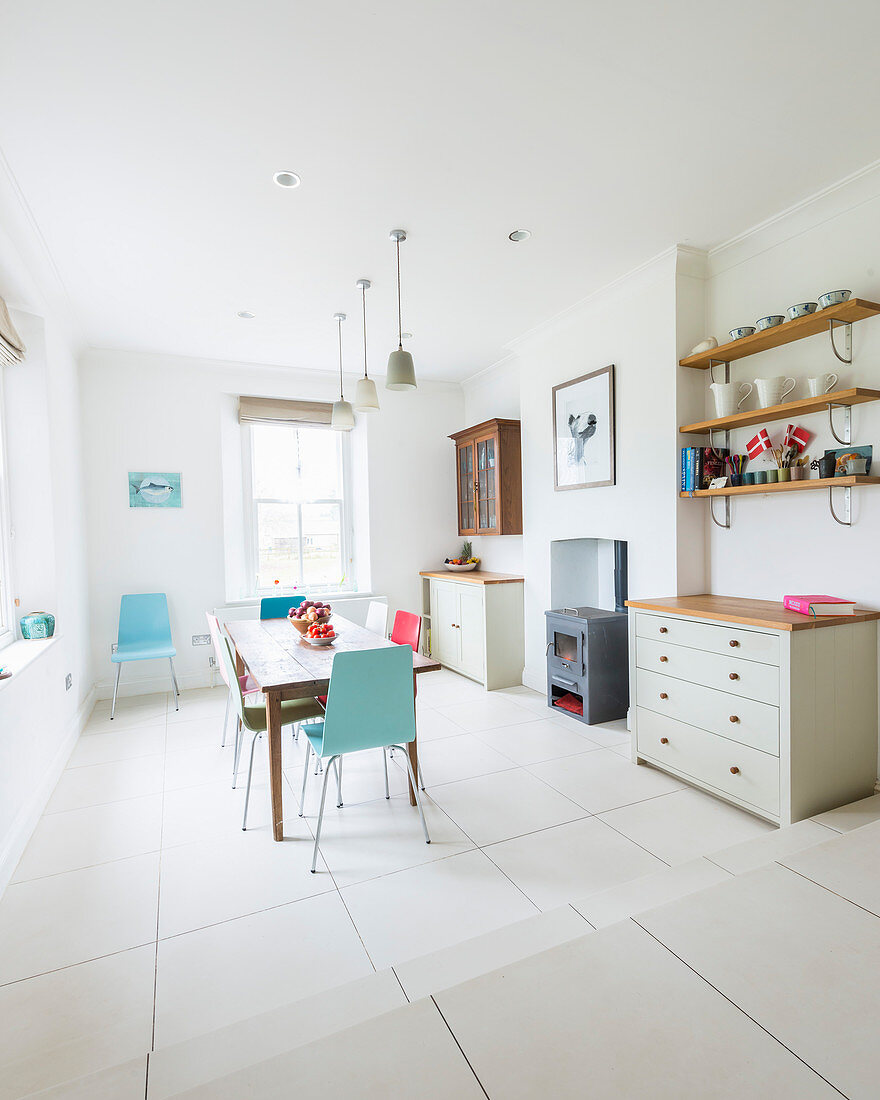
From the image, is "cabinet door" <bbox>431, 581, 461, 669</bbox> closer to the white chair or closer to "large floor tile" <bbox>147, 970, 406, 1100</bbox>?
the white chair

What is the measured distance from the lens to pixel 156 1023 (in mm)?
→ 1568

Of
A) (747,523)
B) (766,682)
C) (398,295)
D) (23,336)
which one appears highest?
(398,295)

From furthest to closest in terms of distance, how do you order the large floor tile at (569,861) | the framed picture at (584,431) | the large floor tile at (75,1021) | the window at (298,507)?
the window at (298,507), the framed picture at (584,431), the large floor tile at (569,861), the large floor tile at (75,1021)

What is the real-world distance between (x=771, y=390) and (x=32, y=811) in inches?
158

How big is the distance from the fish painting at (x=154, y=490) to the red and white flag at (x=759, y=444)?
4.35 m

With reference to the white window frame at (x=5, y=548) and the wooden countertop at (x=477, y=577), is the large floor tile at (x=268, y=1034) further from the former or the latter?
the wooden countertop at (x=477, y=577)

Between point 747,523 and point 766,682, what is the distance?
1.03 m

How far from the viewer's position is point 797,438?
9.32 ft

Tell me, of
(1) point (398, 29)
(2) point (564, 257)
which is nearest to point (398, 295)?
(2) point (564, 257)

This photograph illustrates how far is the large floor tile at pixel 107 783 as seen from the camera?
2914mm

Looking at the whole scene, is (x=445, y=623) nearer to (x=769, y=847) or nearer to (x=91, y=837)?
(x=91, y=837)

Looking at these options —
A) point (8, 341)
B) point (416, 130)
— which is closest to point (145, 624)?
point (8, 341)

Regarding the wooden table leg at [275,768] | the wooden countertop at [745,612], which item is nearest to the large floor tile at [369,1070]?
the wooden table leg at [275,768]

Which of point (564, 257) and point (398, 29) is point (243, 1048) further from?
point (564, 257)
